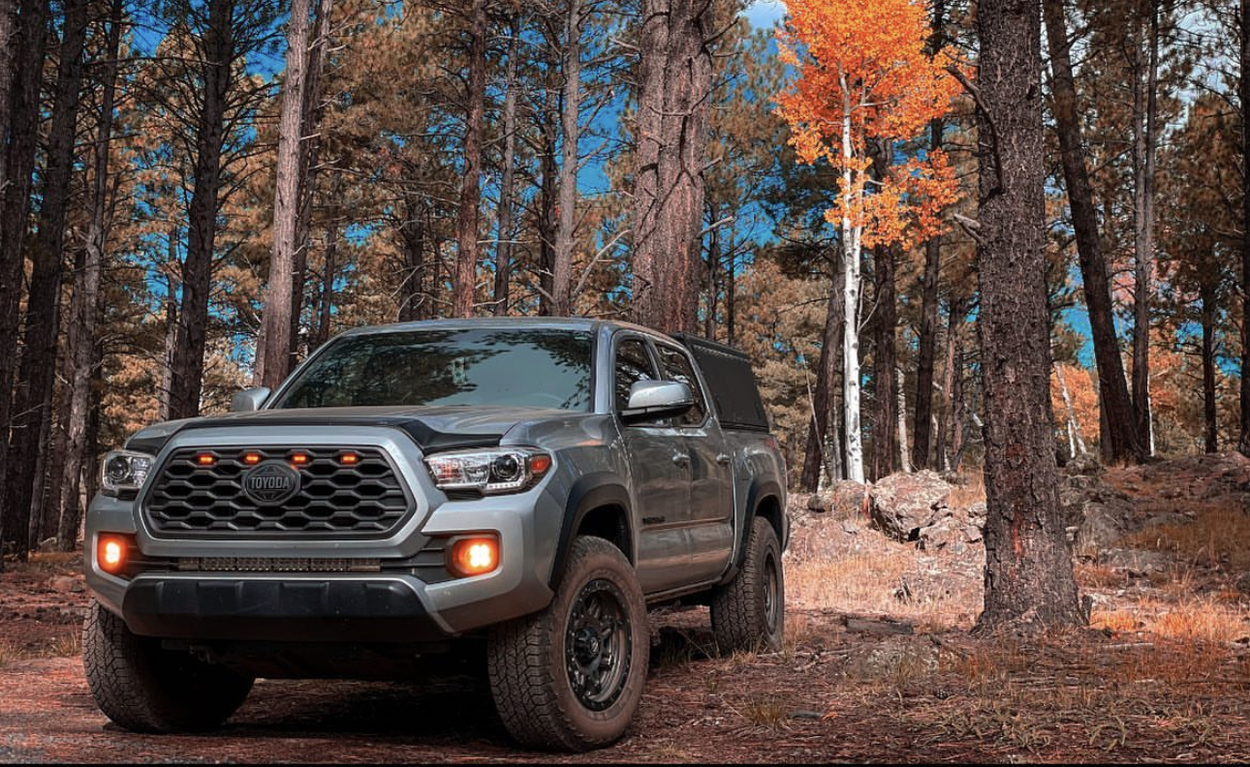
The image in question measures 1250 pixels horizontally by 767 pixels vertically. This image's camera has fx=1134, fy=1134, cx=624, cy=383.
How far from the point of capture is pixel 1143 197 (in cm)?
2609

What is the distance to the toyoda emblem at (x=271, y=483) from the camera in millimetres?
4727

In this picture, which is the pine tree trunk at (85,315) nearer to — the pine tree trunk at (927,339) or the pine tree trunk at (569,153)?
the pine tree trunk at (569,153)

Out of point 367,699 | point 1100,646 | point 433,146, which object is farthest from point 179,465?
point 433,146

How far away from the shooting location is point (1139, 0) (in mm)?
21484

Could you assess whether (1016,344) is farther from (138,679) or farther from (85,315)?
(85,315)

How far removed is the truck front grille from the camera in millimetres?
4672

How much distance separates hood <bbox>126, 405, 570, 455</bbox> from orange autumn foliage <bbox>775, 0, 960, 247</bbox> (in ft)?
62.3

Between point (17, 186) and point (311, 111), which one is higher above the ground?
point (311, 111)

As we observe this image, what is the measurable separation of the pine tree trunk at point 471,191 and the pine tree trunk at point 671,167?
863 centimetres

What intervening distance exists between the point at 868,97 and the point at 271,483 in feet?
72.5

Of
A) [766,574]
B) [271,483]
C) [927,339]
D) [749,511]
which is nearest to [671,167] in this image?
[749,511]

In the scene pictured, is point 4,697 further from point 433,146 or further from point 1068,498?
point 433,146

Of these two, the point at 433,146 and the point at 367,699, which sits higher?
the point at 433,146

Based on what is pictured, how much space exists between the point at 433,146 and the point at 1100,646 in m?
23.7
